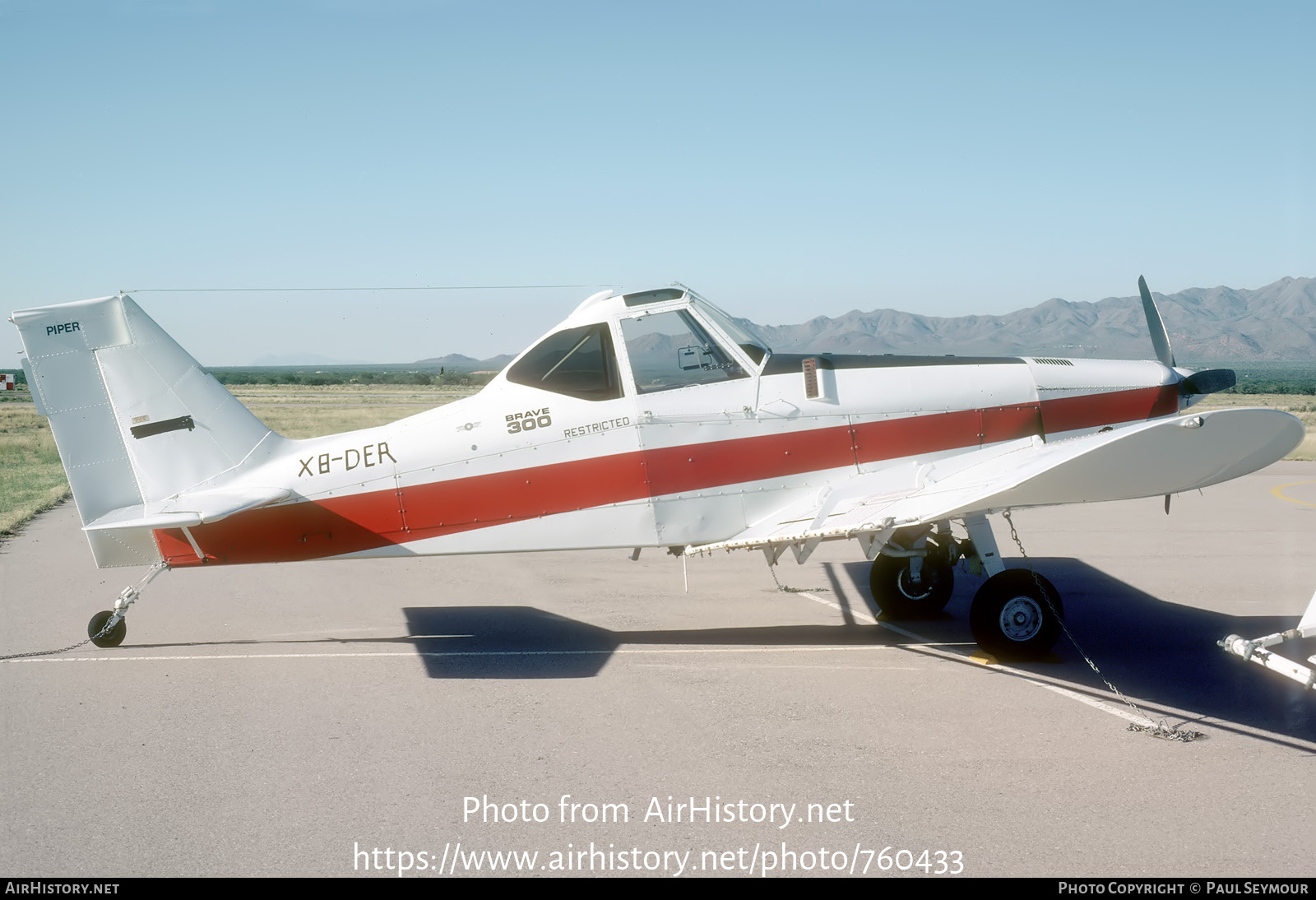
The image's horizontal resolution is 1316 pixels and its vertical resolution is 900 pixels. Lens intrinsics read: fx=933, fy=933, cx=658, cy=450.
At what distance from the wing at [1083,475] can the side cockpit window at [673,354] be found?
1.32 m

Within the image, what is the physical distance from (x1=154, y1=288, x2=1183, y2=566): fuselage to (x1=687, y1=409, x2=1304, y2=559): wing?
44 centimetres

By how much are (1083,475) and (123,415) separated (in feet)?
23.2

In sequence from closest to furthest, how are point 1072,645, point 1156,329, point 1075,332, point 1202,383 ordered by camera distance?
point 1072,645, point 1202,383, point 1156,329, point 1075,332

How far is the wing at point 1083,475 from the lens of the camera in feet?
18.6

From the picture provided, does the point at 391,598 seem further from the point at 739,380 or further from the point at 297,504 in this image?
the point at 739,380

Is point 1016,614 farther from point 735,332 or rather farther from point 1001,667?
point 735,332

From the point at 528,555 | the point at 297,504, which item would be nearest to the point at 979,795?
the point at 297,504

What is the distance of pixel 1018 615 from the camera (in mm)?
6770

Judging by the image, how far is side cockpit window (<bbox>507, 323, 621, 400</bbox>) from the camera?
7.31 metres

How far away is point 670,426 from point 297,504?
117 inches

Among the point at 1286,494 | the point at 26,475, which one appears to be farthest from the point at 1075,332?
the point at 26,475

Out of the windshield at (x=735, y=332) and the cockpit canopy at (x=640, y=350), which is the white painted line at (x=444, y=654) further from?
the windshield at (x=735, y=332)

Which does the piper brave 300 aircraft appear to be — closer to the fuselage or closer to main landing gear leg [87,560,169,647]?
the fuselage

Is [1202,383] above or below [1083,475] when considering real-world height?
above
